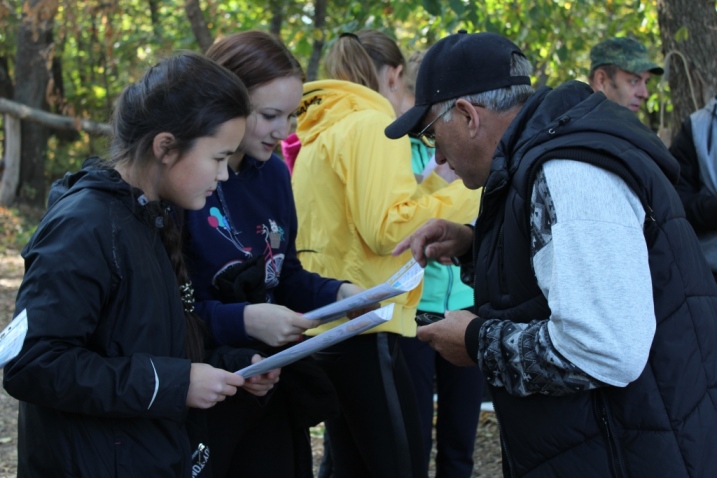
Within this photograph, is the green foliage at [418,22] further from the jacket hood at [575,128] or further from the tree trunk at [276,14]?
the jacket hood at [575,128]

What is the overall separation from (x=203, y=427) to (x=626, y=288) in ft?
4.04

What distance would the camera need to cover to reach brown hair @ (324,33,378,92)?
3.49m

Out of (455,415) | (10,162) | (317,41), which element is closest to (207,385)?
(455,415)

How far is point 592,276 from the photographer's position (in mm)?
1705

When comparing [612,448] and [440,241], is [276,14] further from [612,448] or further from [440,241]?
[612,448]

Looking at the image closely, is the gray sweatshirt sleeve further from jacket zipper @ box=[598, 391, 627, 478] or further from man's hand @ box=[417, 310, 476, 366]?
man's hand @ box=[417, 310, 476, 366]

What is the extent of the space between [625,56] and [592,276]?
138 inches

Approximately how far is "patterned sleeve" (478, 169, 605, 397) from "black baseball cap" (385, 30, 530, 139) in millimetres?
408

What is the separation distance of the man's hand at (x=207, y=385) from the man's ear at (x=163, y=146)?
0.53 meters

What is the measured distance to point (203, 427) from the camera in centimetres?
232

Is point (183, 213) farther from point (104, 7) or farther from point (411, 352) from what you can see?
point (104, 7)

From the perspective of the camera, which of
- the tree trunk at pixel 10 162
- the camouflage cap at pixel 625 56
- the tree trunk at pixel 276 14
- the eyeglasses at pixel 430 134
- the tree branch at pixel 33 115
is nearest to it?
the eyeglasses at pixel 430 134

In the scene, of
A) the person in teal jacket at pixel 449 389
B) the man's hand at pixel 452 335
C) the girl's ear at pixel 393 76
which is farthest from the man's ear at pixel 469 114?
the girl's ear at pixel 393 76

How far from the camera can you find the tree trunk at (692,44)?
4832mm
